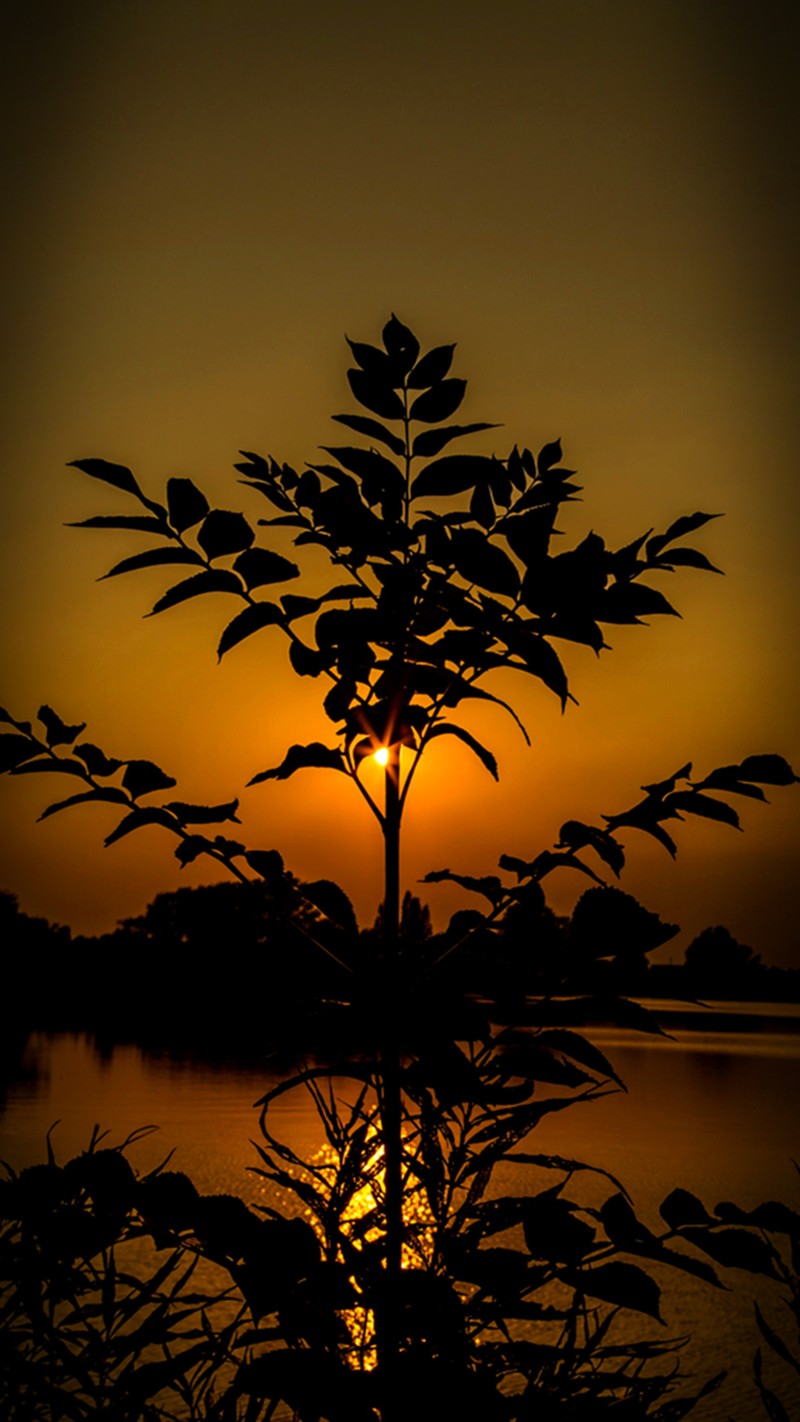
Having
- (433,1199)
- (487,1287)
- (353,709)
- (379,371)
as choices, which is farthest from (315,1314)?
(379,371)

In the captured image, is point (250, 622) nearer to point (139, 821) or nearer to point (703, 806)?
point (139, 821)

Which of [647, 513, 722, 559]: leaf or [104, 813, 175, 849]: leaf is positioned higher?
[647, 513, 722, 559]: leaf

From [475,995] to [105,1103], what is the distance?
28550 millimetres

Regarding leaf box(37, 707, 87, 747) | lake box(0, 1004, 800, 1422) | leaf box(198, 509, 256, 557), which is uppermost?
leaf box(198, 509, 256, 557)

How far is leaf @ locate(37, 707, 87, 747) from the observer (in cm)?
200

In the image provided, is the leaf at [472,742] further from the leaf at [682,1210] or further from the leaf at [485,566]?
the leaf at [682,1210]

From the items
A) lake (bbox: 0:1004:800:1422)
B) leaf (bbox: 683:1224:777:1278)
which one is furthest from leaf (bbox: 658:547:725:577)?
lake (bbox: 0:1004:800:1422)

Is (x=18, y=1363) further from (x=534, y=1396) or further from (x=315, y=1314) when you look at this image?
(x=534, y=1396)

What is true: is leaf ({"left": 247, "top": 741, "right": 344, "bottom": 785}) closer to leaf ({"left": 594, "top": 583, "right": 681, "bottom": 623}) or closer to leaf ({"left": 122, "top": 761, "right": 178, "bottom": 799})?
leaf ({"left": 122, "top": 761, "right": 178, "bottom": 799})

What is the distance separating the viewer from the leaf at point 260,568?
1.96m

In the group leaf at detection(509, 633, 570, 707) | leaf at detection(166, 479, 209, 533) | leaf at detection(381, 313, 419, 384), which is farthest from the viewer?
leaf at detection(381, 313, 419, 384)

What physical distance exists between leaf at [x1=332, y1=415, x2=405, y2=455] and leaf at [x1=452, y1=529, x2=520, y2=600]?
0.30 metres

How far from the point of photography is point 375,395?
2.16 meters

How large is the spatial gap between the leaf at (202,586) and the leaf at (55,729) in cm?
30
